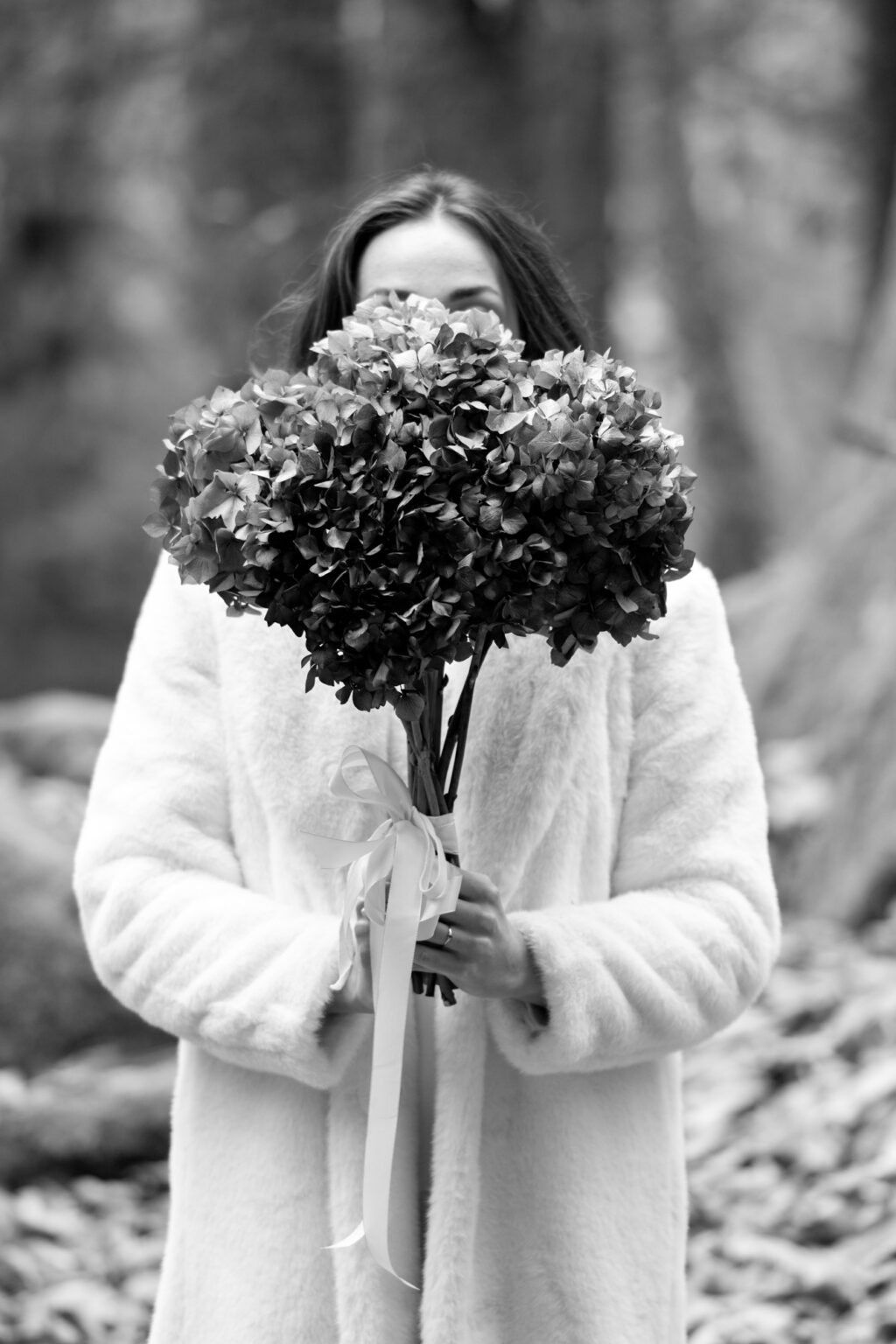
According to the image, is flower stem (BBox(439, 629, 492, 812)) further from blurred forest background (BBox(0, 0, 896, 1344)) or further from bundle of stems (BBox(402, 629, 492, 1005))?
blurred forest background (BBox(0, 0, 896, 1344))

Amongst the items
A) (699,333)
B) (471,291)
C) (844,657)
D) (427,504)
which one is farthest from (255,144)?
(427,504)

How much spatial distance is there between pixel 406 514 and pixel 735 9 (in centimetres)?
935

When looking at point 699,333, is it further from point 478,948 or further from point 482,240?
point 478,948

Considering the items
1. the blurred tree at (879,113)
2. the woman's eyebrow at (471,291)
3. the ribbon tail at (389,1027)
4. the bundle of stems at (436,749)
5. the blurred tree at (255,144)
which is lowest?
the ribbon tail at (389,1027)

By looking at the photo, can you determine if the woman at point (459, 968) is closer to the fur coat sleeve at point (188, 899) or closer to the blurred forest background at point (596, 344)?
the fur coat sleeve at point (188, 899)

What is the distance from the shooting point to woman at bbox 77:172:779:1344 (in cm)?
205

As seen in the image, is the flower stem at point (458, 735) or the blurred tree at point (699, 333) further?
the blurred tree at point (699, 333)

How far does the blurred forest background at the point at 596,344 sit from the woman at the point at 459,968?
50.7 inches

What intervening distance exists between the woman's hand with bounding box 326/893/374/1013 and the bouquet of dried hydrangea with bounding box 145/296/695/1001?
31 centimetres

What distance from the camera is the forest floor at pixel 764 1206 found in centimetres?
337

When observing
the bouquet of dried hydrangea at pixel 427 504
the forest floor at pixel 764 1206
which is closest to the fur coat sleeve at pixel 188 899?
the bouquet of dried hydrangea at pixel 427 504

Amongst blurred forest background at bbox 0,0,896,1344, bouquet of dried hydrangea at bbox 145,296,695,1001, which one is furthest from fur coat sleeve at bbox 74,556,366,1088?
blurred forest background at bbox 0,0,896,1344

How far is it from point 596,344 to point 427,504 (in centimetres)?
110

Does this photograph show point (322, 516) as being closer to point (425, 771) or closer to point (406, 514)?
point (406, 514)
